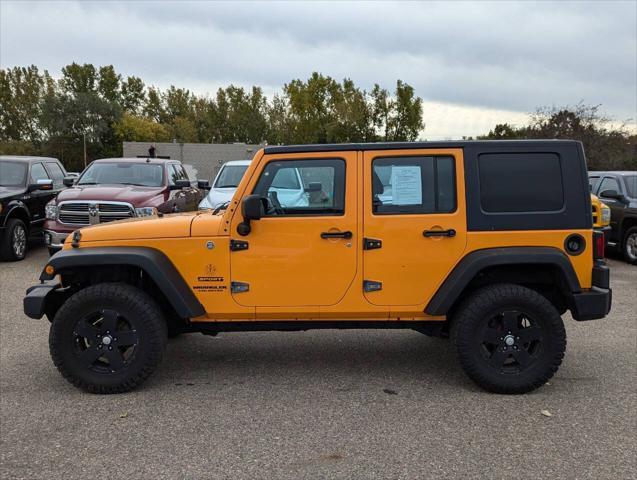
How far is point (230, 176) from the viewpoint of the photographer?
453 inches

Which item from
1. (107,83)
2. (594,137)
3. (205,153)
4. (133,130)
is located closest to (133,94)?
(107,83)

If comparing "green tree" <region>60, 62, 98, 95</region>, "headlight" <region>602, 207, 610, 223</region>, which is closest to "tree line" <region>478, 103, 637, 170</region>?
"headlight" <region>602, 207, 610, 223</region>

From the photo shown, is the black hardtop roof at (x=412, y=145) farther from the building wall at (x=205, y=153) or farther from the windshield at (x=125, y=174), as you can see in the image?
the building wall at (x=205, y=153)

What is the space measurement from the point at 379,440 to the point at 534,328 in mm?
1535

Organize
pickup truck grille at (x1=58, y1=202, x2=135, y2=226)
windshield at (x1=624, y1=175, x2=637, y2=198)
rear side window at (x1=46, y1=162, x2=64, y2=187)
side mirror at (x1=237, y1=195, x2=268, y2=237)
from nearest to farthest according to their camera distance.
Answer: side mirror at (x1=237, y1=195, x2=268, y2=237)
pickup truck grille at (x1=58, y1=202, x2=135, y2=226)
windshield at (x1=624, y1=175, x2=637, y2=198)
rear side window at (x1=46, y1=162, x2=64, y2=187)

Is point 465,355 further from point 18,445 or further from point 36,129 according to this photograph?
point 36,129

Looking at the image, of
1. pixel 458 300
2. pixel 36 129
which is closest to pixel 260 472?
pixel 458 300

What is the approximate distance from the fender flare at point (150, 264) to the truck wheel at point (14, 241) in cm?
680

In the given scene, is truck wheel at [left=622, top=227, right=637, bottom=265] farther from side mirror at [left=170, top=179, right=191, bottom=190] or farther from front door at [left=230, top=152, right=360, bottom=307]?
front door at [left=230, top=152, right=360, bottom=307]

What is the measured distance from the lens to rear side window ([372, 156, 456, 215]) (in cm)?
449

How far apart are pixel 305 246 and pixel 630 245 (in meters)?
8.97

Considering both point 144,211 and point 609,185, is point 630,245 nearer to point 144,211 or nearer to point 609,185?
point 609,185

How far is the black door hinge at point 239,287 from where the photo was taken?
4527mm

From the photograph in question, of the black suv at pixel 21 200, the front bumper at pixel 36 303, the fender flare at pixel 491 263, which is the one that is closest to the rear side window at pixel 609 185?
the fender flare at pixel 491 263
